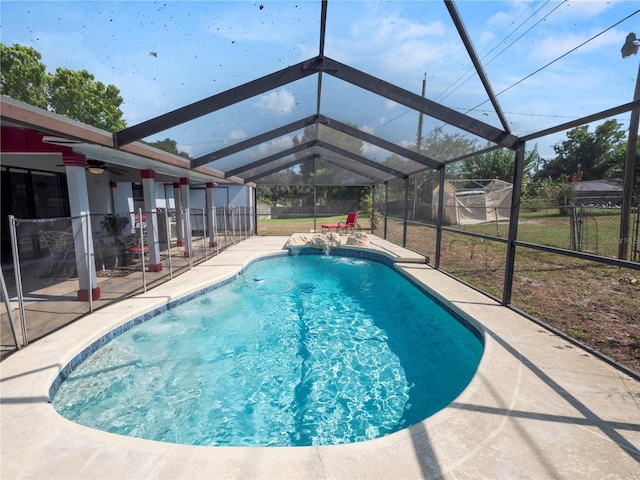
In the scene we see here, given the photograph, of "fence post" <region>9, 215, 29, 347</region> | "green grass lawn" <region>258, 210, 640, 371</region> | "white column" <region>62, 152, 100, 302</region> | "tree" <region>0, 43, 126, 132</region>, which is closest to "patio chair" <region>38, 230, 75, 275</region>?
"white column" <region>62, 152, 100, 302</region>

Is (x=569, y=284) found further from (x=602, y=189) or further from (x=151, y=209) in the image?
(x=151, y=209)

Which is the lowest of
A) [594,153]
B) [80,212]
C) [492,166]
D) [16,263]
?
[16,263]

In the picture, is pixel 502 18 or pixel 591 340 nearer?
pixel 591 340

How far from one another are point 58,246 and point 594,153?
37.6ft

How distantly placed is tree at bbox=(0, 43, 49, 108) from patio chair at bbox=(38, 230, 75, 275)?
80.4ft

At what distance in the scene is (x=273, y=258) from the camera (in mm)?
9320

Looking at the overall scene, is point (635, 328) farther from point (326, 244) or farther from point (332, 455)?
point (326, 244)

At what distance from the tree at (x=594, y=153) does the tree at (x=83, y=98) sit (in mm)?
28586

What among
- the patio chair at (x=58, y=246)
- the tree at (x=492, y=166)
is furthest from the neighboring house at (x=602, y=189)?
the tree at (x=492, y=166)

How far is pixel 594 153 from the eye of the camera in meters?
7.33

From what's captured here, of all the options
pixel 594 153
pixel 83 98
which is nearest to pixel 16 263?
pixel 594 153

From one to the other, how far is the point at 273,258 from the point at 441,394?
6931 mm

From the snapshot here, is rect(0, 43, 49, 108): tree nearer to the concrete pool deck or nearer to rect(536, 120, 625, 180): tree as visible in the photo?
the concrete pool deck

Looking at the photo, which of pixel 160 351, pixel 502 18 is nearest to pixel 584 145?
pixel 502 18
